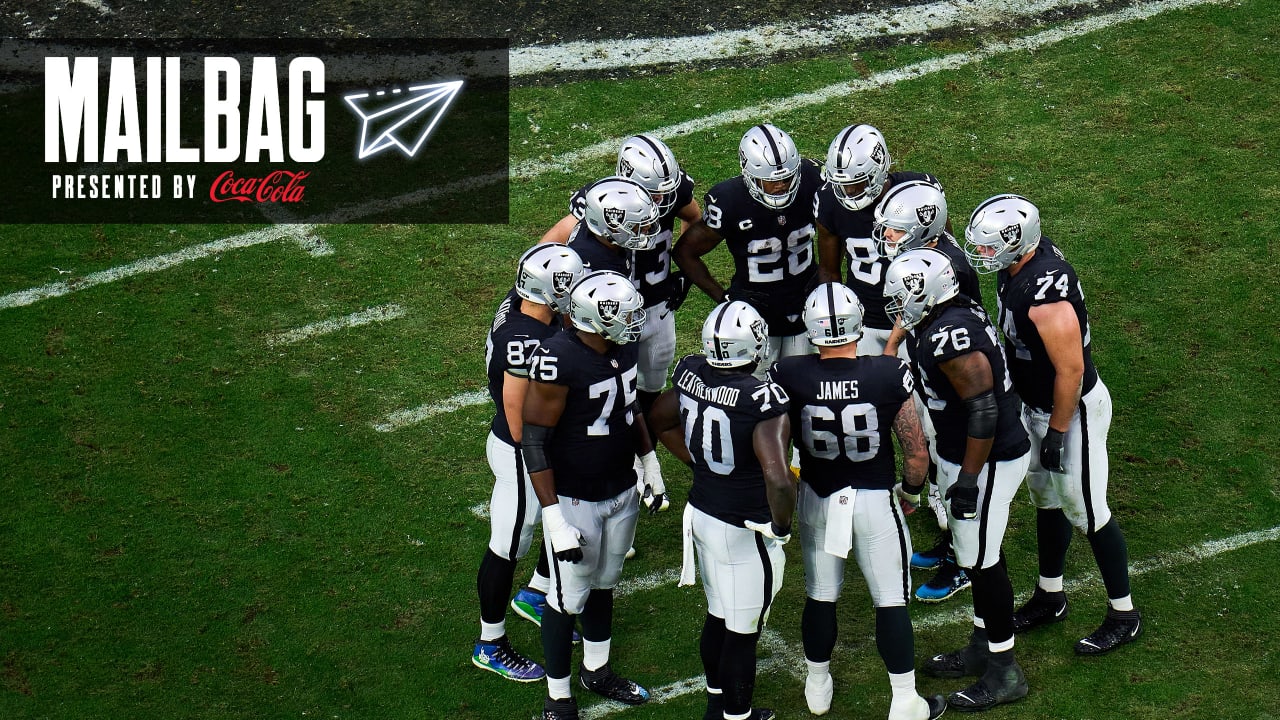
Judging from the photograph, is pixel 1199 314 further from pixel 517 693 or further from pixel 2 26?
pixel 2 26

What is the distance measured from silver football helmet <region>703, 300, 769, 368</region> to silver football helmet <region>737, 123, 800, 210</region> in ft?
5.38

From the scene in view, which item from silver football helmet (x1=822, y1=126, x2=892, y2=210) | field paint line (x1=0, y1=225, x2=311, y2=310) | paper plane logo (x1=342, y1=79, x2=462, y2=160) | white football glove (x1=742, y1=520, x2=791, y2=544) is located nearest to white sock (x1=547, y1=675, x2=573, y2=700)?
white football glove (x1=742, y1=520, x2=791, y2=544)

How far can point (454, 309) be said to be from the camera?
9.19 meters

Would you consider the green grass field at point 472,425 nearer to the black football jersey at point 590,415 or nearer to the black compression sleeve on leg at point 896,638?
the black compression sleeve on leg at point 896,638

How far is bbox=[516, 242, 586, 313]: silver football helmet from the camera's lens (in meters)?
6.10

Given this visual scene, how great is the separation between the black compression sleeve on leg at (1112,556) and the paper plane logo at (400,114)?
6.66 m

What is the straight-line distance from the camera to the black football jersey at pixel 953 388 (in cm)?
576

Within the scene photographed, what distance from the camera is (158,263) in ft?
31.7

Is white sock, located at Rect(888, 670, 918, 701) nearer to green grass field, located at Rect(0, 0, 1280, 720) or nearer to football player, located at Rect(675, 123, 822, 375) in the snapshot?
green grass field, located at Rect(0, 0, 1280, 720)

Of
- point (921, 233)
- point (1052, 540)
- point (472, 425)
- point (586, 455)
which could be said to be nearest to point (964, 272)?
point (921, 233)

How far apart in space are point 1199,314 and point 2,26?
10.8 metres

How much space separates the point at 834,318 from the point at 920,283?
535mm

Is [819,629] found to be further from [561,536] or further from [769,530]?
[561,536]

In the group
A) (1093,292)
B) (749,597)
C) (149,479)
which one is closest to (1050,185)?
(1093,292)
